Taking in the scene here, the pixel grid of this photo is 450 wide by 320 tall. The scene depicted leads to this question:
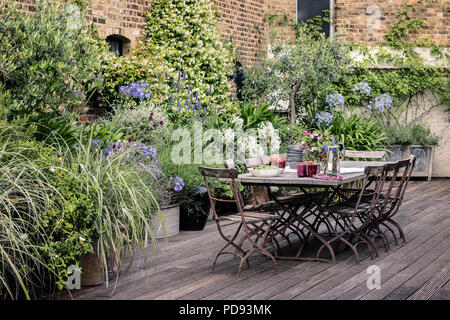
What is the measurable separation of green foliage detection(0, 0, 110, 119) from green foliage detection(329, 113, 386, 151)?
5570 millimetres

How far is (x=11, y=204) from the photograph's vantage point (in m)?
4.30

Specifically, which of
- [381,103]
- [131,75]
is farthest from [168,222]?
[381,103]

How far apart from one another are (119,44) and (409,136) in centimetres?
637

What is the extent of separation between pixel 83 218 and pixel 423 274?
2923 mm

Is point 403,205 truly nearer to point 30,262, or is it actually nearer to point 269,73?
point 269,73

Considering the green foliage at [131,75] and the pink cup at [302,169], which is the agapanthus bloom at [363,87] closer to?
the green foliage at [131,75]

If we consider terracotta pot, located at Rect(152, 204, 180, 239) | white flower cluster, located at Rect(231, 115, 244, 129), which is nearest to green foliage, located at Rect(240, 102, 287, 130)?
white flower cluster, located at Rect(231, 115, 244, 129)

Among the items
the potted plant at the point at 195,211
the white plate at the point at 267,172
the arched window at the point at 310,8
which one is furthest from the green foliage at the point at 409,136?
the white plate at the point at 267,172

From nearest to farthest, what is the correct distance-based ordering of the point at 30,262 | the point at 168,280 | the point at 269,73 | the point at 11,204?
the point at 11,204 < the point at 30,262 < the point at 168,280 < the point at 269,73

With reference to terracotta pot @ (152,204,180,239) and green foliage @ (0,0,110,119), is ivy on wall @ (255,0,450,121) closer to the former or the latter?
terracotta pot @ (152,204,180,239)

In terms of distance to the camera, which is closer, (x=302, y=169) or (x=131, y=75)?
(x=302, y=169)

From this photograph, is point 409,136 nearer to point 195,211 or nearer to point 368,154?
point 368,154

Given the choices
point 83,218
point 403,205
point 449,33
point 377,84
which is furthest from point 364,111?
point 83,218

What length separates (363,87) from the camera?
12539 mm
